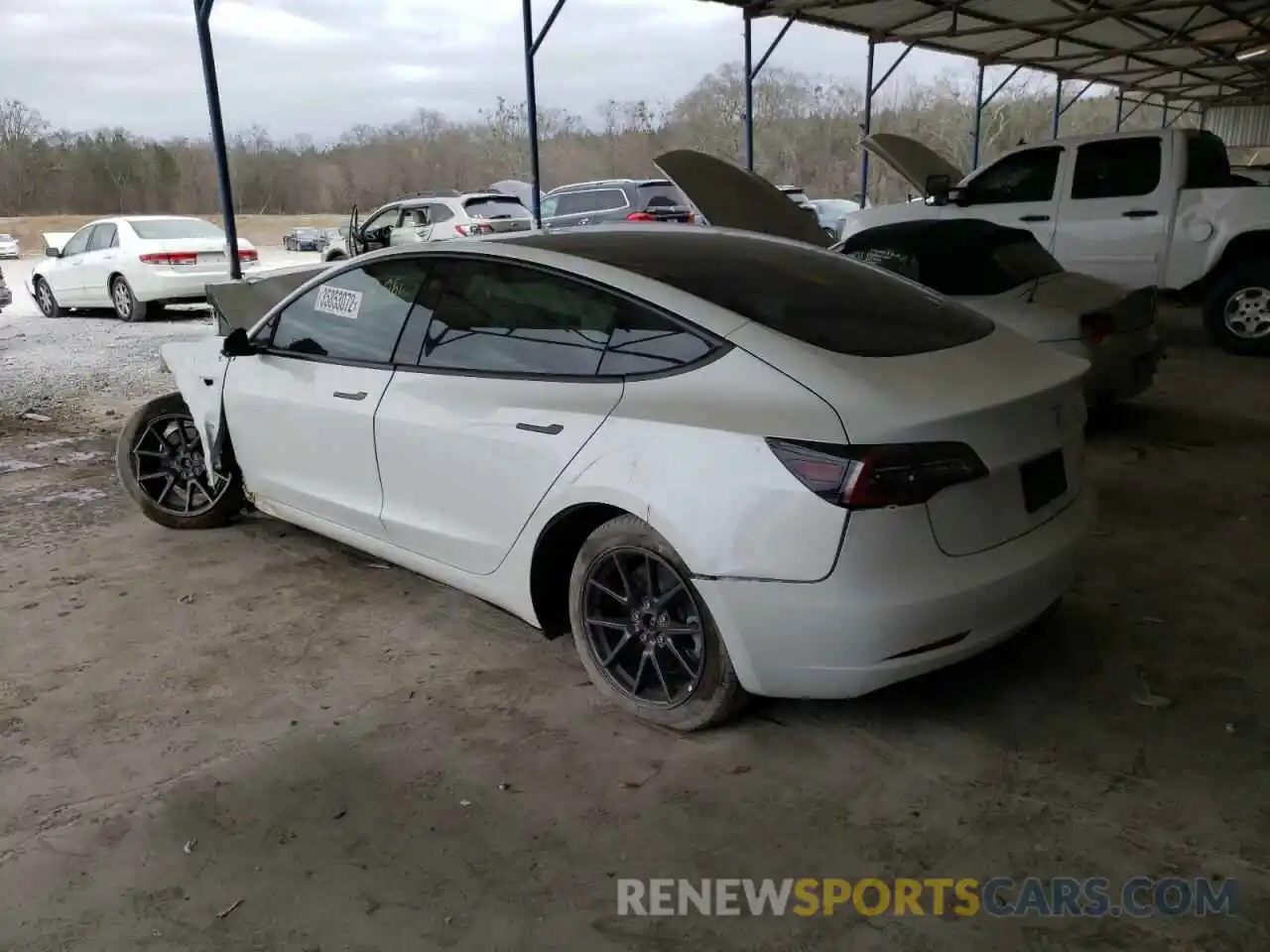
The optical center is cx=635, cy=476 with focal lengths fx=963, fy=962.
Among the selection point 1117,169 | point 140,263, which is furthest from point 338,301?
point 140,263

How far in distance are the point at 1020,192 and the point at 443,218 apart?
29.8 feet

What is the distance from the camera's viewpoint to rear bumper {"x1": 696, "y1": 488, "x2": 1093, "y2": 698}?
2.48m

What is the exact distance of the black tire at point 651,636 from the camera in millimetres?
2809

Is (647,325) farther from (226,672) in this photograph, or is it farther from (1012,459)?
(226,672)

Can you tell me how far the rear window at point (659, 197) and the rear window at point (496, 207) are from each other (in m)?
1.90

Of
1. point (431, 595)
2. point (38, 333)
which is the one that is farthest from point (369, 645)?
point (38, 333)

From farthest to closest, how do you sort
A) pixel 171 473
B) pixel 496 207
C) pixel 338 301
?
1. pixel 496 207
2. pixel 171 473
3. pixel 338 301

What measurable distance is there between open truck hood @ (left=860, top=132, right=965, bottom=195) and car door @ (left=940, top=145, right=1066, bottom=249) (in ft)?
0.99

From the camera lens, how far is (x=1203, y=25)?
52.4ft

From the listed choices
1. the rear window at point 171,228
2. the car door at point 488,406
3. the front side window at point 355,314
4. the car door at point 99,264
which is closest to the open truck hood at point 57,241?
the car door at point 99,264

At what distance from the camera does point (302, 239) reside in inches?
1035

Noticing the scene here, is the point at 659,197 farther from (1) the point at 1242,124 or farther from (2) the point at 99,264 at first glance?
(1) the point at 1242,124

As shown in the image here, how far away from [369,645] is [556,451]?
4.00 feet

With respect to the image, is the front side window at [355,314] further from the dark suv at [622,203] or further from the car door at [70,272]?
Answer: the car door at [70,272]
